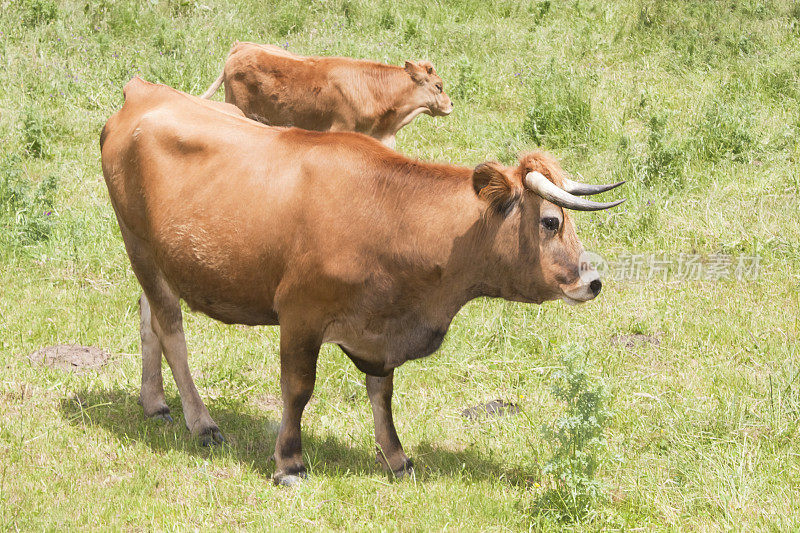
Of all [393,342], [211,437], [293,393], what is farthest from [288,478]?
[393,342]

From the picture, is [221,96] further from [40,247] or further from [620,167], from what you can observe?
[620,167]

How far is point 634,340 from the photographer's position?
22.6 ft

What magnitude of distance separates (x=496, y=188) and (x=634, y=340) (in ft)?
8.77

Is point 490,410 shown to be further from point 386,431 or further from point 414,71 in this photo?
point 414,71

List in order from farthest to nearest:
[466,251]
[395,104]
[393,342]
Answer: [395,104] < [393,342] < [466,251]

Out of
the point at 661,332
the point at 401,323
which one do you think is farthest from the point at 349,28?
the point at 401,323

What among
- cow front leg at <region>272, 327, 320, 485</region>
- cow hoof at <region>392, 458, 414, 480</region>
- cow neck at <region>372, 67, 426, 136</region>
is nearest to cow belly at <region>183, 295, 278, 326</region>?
cow front leg at <region>272, 327, 320, 485</region>

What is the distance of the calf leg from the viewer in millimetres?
5973

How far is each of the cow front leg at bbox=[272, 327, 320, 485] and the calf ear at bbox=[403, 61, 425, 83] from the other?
6115mm

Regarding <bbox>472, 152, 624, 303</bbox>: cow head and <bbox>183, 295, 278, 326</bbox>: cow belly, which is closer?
<bbox>472, 152, 624, 303</bbox>: cow head

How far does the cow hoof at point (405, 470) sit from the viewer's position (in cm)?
523

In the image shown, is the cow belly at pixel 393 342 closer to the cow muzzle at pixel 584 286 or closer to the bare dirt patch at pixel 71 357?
the cow muzzle at pixel 584 286

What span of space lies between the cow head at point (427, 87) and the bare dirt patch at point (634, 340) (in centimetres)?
464

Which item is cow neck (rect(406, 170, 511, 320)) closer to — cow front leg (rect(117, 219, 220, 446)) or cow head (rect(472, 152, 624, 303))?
cow head (rect(472, 152, 624, 303))
